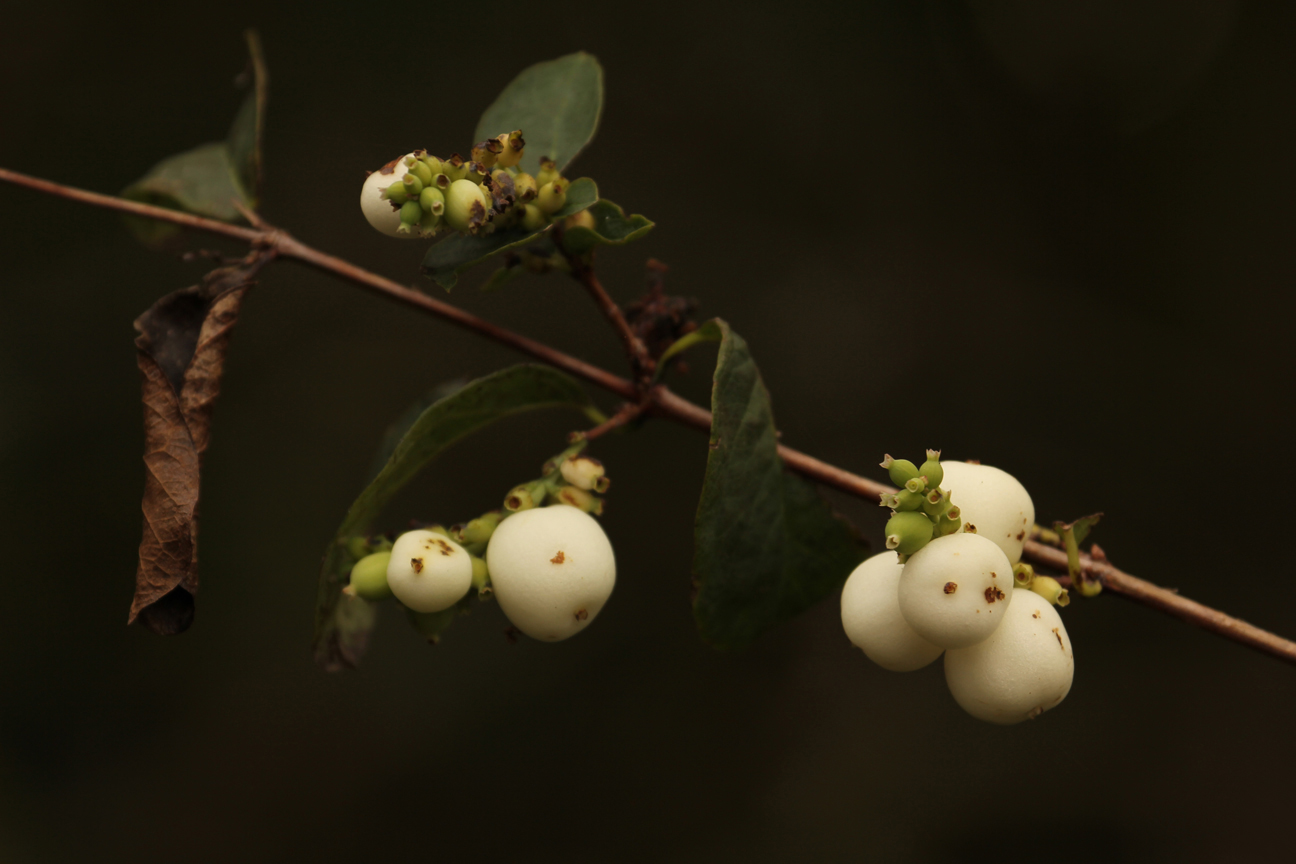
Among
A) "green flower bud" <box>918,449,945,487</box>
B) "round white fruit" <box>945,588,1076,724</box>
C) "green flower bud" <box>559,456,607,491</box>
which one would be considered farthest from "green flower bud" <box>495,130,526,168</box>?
"round white fruit" <box>945,588,1076,724</box>

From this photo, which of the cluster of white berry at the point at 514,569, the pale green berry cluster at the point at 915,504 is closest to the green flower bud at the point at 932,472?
the pale green berry cluster at the point at 915,504

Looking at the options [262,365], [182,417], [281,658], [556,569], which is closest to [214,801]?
[281,658]

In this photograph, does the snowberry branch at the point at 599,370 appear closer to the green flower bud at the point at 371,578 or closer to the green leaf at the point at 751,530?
the green leaf at the point at 751,530

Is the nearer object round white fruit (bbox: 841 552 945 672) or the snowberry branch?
round white fruit (bbox: 841 552 945 672)

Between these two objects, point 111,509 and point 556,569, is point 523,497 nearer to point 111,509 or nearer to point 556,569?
point 556,569

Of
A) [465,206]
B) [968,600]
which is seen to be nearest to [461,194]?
[465,206]

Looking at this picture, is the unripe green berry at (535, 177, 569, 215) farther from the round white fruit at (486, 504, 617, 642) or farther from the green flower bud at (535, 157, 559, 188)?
the round white fruit at (486, 504, 617, 642)

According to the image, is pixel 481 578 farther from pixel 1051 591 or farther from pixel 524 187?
pixel 1051 591
